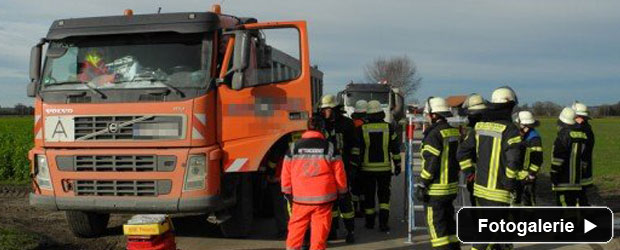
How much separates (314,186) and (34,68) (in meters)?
3.72

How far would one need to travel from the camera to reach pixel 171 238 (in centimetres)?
595

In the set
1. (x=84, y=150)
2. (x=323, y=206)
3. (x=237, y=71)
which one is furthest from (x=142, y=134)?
(x=323, y=206)

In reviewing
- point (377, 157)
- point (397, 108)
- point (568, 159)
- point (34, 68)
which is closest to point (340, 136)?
point (377, 157)

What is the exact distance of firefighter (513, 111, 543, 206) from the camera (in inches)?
232

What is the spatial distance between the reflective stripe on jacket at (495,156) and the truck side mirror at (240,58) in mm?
2471

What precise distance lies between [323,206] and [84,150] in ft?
9.65

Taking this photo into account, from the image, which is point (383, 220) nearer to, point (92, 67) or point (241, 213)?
point (241, 213)

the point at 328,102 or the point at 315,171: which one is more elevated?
the point at 328,102

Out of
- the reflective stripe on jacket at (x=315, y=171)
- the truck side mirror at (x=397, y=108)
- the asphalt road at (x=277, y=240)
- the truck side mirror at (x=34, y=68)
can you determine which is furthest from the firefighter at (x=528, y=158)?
the truck side mirror at (x=397, y=108)

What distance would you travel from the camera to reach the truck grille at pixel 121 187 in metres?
6.81

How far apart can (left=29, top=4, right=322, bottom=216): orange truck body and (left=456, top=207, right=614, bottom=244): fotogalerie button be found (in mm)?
3656

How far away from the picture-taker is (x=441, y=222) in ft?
20.0

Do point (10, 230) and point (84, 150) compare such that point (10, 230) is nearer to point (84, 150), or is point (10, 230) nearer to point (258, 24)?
point (84, 150)

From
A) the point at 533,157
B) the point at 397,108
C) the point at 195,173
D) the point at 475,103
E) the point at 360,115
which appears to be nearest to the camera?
the point at 475,103
